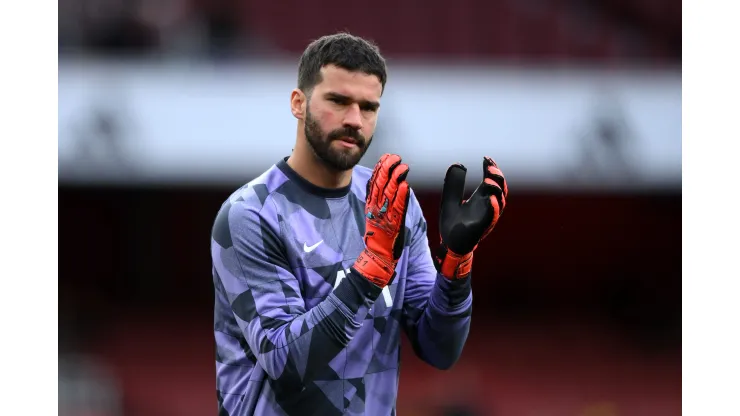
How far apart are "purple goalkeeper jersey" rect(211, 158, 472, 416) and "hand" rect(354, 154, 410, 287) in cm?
4

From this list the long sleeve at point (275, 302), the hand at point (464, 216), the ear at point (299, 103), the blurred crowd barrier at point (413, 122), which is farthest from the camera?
the blurred crowd barrier at point (413, 122)

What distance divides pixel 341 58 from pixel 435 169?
502 centimetres

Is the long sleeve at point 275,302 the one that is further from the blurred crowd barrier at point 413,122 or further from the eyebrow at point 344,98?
the blurred crowd barrier at point 413,122

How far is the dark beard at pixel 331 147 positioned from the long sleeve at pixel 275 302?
201mm

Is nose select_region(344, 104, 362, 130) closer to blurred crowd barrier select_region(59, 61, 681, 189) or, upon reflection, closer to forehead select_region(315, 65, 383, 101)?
forehead select_region(315, 65, 383, 101)

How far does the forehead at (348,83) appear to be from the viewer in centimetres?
257

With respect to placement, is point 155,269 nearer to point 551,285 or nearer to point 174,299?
point 174,299

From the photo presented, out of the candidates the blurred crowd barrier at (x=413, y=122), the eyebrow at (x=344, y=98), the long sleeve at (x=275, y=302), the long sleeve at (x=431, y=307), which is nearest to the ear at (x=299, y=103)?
the eyebrow at (x=344, y=98)

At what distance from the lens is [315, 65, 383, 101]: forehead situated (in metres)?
2.57

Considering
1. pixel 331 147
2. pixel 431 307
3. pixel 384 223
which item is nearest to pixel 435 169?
pixel 431 307

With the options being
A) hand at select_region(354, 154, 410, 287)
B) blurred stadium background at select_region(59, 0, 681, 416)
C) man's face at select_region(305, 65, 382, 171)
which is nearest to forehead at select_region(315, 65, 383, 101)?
man's face at select_region(305, 65, 382, 171)

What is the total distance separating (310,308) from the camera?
102 inches

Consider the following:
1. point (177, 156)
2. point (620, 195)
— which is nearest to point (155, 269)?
point (177, 156)

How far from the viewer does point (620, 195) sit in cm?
909
